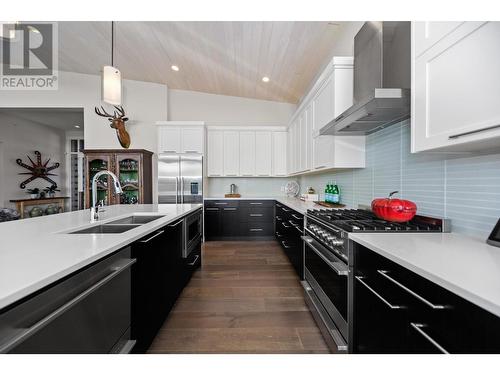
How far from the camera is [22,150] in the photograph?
646cm

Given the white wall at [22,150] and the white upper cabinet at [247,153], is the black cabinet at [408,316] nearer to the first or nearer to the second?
the white upper cabinet at [247,153]

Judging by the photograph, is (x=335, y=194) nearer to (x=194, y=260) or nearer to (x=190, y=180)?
(x=194, y=260)

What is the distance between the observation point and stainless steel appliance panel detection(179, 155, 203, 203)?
15.1ft

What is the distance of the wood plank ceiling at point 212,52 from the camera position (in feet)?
9.88

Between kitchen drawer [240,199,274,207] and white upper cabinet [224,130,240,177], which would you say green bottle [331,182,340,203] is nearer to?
kitchen drawer [240,199,274,207]

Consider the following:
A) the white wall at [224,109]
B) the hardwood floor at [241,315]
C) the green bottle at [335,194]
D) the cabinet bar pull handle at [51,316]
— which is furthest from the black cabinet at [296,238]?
the white wall at [224,109]

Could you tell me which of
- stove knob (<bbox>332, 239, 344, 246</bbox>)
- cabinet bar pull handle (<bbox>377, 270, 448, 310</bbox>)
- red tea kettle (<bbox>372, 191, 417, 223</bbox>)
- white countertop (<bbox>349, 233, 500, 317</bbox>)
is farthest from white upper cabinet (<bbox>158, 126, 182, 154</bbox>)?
cabinet bar pull handle (<bbox>377, 270, 448, 310</bbox>)

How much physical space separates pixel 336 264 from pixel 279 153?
3836 mm

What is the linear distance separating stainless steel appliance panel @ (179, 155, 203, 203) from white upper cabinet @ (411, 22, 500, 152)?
12.6ft

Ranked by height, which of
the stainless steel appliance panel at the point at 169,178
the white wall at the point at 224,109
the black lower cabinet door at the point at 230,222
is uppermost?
the white wall at the point at 224,109

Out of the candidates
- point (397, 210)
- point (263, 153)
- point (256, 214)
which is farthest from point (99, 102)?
point (397, 210)

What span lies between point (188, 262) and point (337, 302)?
1.64 m

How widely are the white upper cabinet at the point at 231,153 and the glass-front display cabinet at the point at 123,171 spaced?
1.64 meters

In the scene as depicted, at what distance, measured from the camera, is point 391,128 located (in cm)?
199
